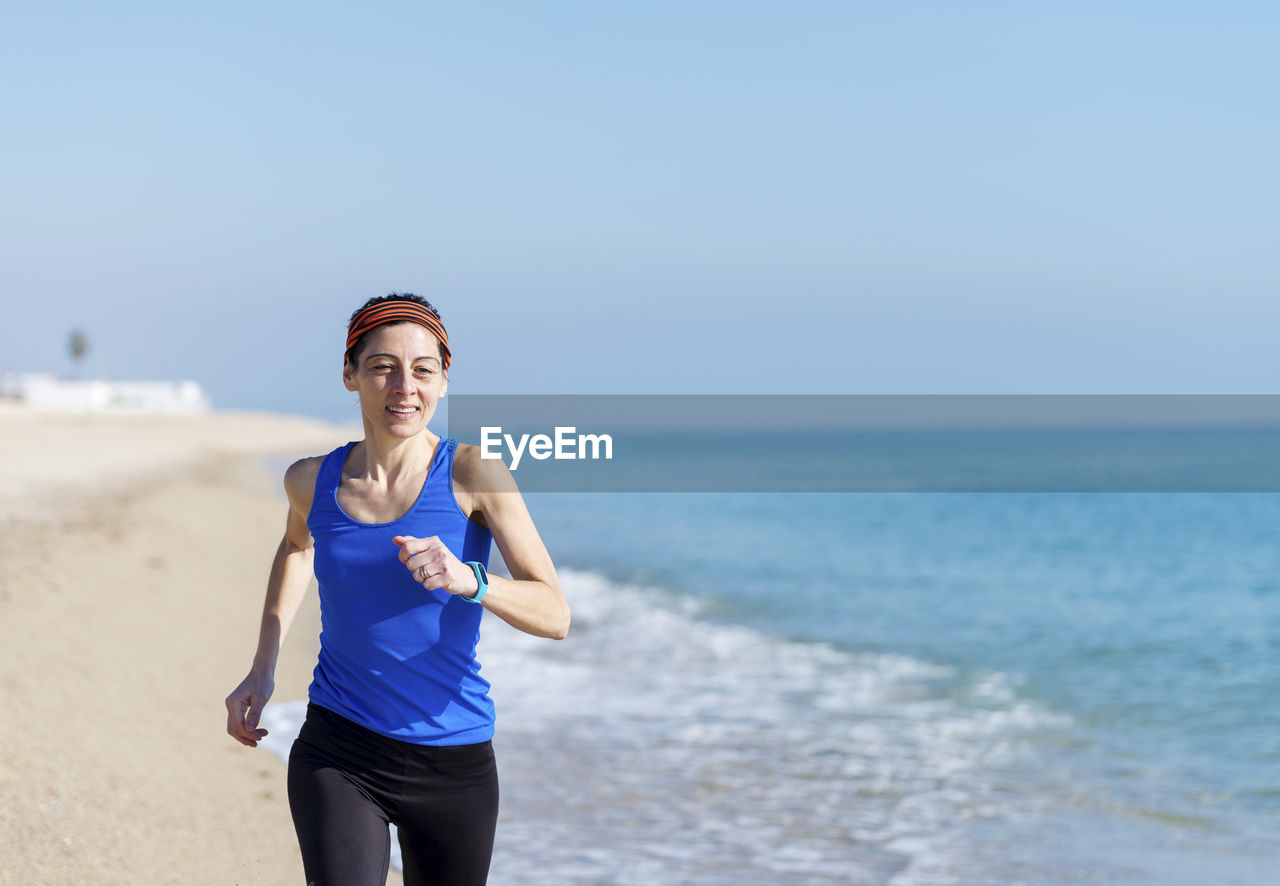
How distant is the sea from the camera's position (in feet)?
19.1

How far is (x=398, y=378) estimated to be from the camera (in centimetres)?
262

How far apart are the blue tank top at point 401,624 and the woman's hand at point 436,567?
154mm

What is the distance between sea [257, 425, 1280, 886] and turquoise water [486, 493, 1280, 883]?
3 cm

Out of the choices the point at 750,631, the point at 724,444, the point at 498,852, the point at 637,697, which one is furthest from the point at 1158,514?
the point at 724,444

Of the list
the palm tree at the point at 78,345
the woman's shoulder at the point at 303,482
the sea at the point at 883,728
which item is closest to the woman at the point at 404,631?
the woman's shoulder at the point at 303,482


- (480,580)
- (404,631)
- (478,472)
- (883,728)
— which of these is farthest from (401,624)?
(883,728)

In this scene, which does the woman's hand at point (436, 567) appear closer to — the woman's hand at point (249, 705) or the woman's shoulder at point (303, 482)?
the woman's shoulder at point (303, 482)

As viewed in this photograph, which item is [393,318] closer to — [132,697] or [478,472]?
[478,472]

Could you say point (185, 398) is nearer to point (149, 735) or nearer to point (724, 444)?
point (724, 444)

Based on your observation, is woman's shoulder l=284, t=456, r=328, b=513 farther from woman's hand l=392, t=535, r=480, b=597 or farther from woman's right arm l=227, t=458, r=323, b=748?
woman's hand l=392, t=535, r=480, b=597

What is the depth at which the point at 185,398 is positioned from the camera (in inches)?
4190

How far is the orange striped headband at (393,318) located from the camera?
104 inches

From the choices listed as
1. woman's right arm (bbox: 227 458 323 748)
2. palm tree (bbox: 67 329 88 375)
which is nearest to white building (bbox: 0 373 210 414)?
palm tree (bbox: 67 329 88 375)

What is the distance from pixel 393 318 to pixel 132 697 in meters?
5.25
